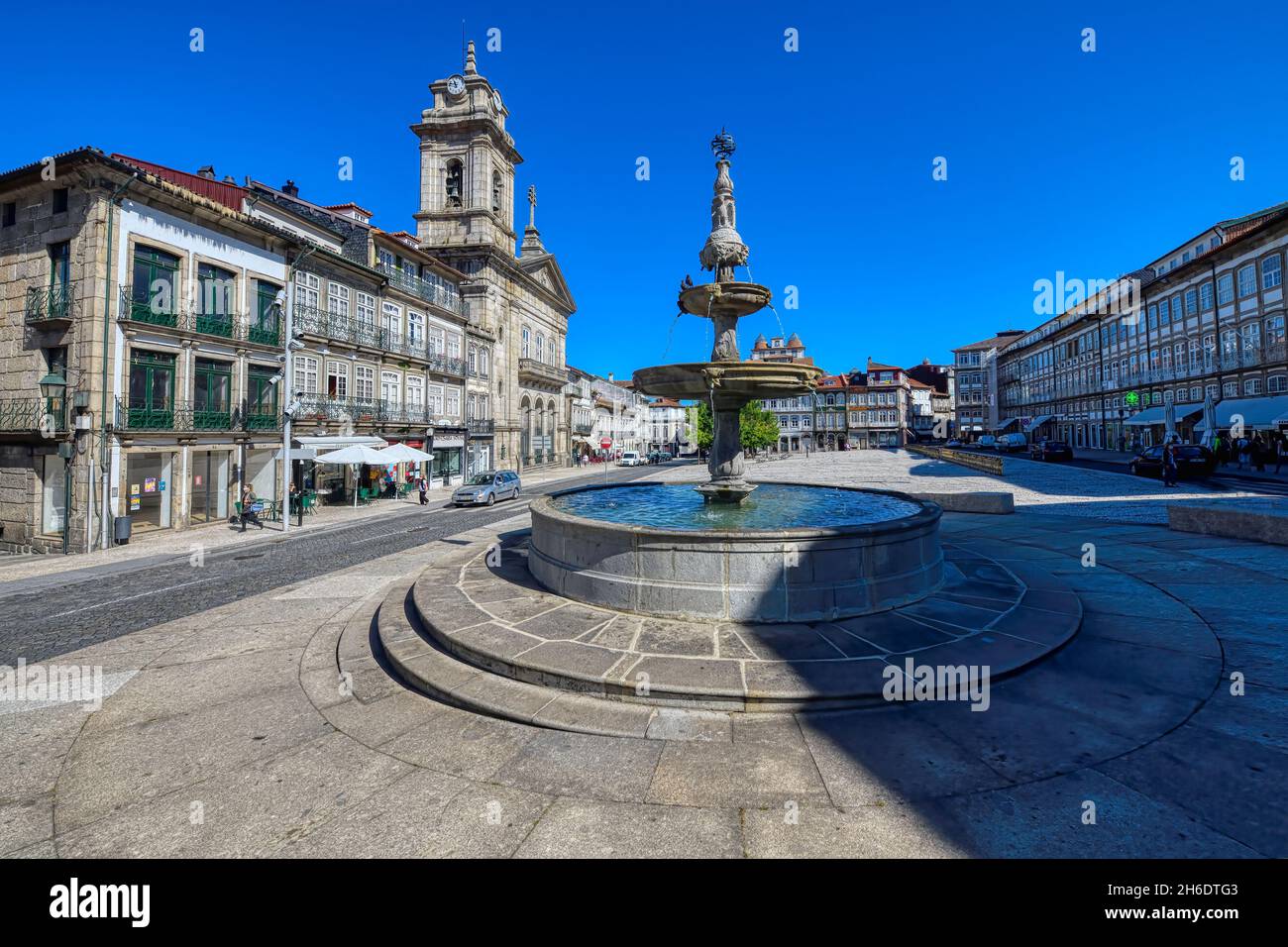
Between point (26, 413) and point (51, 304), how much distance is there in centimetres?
368

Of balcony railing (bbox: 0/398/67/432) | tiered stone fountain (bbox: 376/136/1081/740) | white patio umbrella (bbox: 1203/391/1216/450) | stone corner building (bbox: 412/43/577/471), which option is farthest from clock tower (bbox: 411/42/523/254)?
white patio umbrella (bbox: 1203/391/1216/450)

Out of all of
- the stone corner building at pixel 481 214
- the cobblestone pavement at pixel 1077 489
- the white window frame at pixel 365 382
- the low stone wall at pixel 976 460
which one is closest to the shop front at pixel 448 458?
the white window frame at pixel 365 382

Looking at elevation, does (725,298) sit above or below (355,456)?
above

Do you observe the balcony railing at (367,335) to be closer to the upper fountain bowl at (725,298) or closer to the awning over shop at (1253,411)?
the upper fountain bowl at (725,298)

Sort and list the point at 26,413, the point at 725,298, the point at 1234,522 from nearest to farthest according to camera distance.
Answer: the point at 725,298, the point at 1234,522, the point at 26,413

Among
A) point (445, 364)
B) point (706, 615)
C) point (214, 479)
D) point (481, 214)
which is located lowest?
point (706, 615)

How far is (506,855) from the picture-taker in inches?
130

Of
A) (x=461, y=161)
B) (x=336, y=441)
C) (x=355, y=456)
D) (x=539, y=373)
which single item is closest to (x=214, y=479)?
(x=336, y=441)

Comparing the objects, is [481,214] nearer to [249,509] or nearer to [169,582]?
[249,509]

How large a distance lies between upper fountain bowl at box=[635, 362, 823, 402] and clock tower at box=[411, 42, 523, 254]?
39974 millimetres

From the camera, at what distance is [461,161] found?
4541cm

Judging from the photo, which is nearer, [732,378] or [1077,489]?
[732,378]
